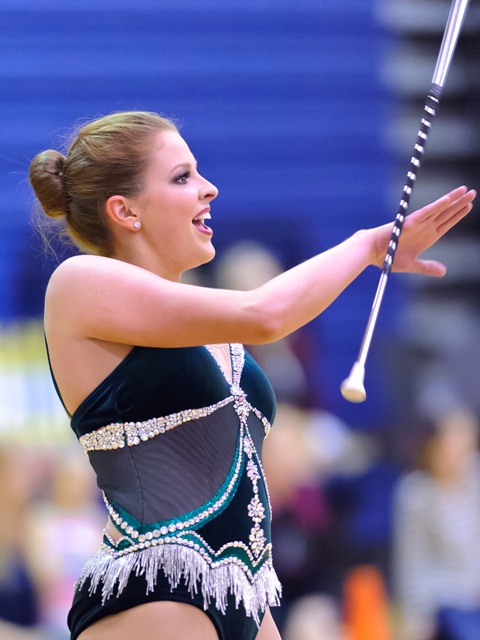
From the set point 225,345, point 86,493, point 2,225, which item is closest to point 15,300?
point 2,225

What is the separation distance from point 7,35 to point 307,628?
265cm

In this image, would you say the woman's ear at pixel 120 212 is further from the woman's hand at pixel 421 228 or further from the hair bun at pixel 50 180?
the woman's hand at pixel 421 228

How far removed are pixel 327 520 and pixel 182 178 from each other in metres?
2.42

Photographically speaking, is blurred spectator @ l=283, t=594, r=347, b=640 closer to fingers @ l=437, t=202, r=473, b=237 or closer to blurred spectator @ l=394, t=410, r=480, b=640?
blurred spectator @ l=394, t=410, r=480, b=640

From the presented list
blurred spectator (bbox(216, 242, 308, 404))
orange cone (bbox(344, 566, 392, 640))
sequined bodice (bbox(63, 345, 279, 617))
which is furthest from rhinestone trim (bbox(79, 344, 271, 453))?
orange cone (bbox(344, 566, 392, 640))

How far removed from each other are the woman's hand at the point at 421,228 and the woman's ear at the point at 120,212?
0.37 metres

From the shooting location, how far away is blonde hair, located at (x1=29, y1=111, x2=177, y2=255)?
66.5 inches

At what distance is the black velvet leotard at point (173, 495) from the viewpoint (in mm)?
1536

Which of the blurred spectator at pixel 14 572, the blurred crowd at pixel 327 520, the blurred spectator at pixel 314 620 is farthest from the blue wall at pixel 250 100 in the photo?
the blurred spectator at pixel 14 572

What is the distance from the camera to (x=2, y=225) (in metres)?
4.25

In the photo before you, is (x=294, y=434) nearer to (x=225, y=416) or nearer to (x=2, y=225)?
(x=2, y=225)

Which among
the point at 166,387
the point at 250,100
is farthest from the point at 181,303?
the point at 250,100

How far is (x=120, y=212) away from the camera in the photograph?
168 cm

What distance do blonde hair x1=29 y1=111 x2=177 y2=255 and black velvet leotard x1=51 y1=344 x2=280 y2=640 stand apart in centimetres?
24
